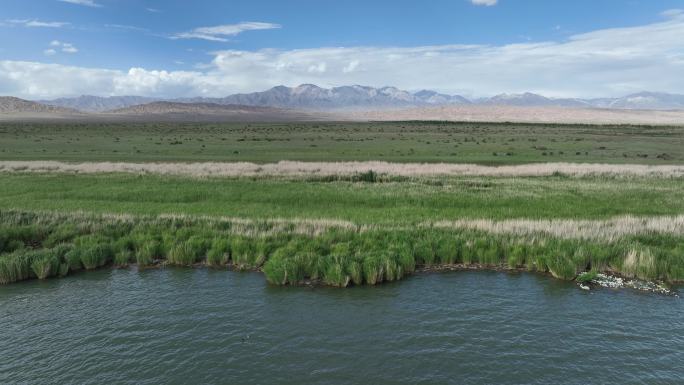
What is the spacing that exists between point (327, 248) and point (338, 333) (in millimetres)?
6588

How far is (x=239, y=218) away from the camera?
23406 millimetres

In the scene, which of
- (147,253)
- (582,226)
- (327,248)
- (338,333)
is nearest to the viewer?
(338,333)

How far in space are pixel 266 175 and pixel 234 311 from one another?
25.4 m

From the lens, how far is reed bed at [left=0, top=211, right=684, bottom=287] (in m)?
16.6

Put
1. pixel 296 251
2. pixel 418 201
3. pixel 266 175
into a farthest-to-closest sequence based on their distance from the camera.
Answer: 1. pixel 266 175
2. pixel 418 201
3. pixel 296 251

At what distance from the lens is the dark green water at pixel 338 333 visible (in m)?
10.6

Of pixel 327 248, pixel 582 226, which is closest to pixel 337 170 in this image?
pixel 327 248

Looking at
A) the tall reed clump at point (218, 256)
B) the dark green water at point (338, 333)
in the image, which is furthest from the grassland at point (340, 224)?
the dark green water at point (338, 333)

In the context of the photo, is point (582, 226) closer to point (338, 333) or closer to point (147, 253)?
point (338, 333)

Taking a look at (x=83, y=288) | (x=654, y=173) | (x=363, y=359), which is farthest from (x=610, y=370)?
(x=654, y=173)

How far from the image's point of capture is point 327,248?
18812 mm

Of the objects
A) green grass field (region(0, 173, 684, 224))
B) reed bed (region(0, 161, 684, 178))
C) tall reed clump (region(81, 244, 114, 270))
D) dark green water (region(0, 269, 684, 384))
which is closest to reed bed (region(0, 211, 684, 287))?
tall reed clump (region(81, 244, 114, 270))

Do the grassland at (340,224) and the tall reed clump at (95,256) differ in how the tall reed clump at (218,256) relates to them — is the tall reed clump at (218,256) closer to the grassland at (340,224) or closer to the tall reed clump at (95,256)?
the grassland at (340,224)

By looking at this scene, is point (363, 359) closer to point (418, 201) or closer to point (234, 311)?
point (234, 311)
